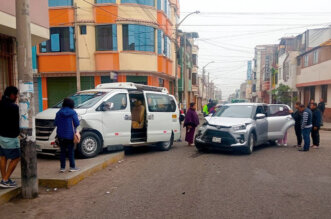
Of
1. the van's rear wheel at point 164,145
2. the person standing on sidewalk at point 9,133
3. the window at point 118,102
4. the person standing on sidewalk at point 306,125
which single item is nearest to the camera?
the person standing on sidewalk at point 9,133

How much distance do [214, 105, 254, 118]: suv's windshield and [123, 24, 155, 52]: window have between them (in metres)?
11.4

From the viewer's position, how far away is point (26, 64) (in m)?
4.82

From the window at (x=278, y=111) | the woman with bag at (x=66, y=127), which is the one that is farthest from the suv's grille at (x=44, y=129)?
the window at (x=278, y=111)

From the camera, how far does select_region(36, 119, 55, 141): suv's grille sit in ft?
24.6

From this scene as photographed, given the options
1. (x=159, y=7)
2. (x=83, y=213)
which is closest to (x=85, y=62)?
(x=159, y=7)

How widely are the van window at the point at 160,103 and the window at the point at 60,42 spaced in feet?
42.2

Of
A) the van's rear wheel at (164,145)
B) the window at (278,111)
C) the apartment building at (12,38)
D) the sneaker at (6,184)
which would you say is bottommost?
the van's rear wheel at (164,145)

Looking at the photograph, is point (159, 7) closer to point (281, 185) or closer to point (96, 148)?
point (96, 148)

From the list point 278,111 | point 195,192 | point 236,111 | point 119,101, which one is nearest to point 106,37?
point 119,101

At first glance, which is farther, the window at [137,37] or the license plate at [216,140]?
the window at [137,37]

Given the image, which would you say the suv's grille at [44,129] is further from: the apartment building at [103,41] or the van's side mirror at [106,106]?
the apartment building at [103,41]

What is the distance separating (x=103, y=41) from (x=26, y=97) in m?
16.6

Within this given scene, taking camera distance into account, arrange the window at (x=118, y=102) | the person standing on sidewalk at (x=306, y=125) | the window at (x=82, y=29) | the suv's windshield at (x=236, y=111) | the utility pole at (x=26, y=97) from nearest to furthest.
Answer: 1. the utility pole at (x=26, y=97)
2. the window at (x=118, y=102)
3. the person standing on sidewalk at (x=306, y=125)
4. the suv's windshield at (x=236, y=111)
5. the window at (x=82, y=29)

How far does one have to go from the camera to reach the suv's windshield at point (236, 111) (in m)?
10.1
